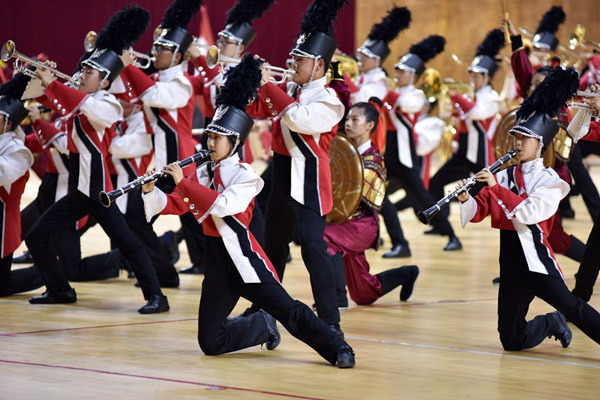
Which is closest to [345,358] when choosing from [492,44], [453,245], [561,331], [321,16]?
[561,331]

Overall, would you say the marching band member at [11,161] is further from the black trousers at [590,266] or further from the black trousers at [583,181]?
the black trousers at [583,181]

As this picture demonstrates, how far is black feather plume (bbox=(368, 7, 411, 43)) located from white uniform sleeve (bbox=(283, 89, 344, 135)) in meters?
3.83

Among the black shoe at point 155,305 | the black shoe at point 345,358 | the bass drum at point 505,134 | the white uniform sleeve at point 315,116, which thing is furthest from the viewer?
the bass drum at point 505,134

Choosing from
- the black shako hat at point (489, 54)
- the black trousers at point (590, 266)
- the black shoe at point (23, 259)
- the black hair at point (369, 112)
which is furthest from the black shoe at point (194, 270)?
the black shako hat at point (489, 54)

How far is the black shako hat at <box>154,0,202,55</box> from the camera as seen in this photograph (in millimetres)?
6512

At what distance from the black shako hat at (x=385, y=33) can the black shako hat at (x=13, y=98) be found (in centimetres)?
350

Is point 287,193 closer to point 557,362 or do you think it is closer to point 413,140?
point 557,362

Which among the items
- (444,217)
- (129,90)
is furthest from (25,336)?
(444,217)

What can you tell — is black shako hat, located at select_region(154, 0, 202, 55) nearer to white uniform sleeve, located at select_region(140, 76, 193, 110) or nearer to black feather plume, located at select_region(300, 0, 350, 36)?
white uniform sleeve, located at select_region(140, 76, 193, 110)

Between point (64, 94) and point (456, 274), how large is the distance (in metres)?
3.17

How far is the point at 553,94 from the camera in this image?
15.5ft

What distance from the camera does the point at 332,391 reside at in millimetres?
3816

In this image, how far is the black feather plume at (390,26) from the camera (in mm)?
8625

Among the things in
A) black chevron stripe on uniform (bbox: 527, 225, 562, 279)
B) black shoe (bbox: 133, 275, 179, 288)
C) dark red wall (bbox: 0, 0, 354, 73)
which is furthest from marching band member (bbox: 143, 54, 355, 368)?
dark red wall (bbox: 0, 0, 354, 73)
